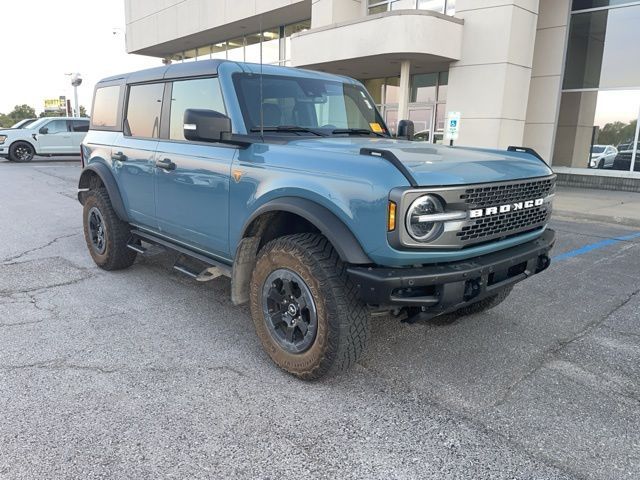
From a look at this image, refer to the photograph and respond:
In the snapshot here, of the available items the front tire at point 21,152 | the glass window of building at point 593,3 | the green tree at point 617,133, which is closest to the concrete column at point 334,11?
the glass window of building at point 593,3

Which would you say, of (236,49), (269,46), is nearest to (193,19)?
(236,49)

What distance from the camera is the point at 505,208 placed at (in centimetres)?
301

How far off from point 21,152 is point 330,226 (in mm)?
21050

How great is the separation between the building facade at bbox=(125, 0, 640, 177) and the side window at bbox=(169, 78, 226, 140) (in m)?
8.62

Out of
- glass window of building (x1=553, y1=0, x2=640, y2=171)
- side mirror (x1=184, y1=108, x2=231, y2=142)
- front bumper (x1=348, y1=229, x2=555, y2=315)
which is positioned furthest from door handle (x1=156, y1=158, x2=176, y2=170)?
glass window of building (x1=553, y1=0, x2=640, y2=171)

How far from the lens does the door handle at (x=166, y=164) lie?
4.02 m

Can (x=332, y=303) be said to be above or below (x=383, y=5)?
below

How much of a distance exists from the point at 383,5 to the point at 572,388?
15337mm

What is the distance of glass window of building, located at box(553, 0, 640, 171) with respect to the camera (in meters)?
13.1

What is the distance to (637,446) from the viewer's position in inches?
99.7

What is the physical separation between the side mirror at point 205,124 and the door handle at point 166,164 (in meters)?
0.83

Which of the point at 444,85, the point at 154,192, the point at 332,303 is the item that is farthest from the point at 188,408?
the point at 444,85

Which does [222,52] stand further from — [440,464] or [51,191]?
[440,464]

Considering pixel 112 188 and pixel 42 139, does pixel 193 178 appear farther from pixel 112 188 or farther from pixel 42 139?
pixel 42 139
